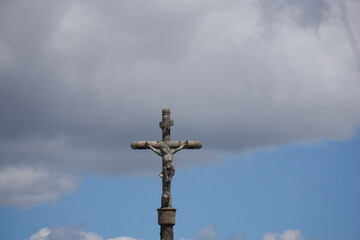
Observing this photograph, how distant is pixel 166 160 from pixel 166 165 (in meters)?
0.18

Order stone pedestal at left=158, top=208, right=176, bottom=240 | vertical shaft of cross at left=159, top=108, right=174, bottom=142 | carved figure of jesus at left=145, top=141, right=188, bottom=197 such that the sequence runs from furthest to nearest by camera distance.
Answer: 1. vertical shaft of cross at left=159, top=108, right=174, bottom=142
2. carved figure of jesus at left=145, top=141, right=188, bottom=197
3. stone pedestal at left=158, top=208, right=176, bottom=240

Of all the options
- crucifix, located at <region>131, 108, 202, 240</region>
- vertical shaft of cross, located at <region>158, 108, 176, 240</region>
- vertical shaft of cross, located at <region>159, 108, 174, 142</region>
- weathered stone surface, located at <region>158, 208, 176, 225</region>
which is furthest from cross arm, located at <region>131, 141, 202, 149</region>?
weathered stone surface, located at <region>158, 208, 176, 225</region>

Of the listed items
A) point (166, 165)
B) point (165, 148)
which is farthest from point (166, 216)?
point (165, 148)

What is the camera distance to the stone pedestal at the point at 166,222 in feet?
82.3

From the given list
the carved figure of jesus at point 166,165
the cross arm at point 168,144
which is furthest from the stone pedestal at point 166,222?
the cross arm at point 168,144

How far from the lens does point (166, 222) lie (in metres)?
25.1

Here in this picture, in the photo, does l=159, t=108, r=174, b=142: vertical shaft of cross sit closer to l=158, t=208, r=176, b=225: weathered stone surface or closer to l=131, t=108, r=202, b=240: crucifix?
l=131, t=108, r=202, b=240: crucifix

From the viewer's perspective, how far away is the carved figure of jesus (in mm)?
25609

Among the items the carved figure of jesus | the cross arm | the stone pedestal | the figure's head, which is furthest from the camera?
the cross arm

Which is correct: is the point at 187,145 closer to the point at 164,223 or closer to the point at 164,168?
the point at 164,168

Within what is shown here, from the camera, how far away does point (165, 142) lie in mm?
26359

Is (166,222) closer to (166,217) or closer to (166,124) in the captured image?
(166,217)

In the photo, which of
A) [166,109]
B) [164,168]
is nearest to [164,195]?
[164,168]

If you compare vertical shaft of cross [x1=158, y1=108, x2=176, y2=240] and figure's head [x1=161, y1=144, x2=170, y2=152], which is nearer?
vertical shaft of cross [x1=158, y1=108, x2=176, y2=240]
